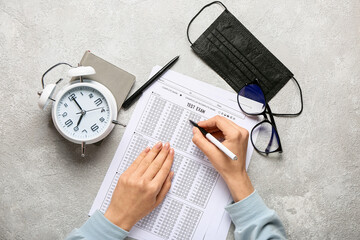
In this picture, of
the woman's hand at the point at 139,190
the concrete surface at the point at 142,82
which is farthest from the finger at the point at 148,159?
the concrete surface at the point at 142,82

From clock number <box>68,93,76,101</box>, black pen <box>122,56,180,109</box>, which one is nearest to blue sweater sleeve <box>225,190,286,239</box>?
black pen <box>122,56,180,109</box>

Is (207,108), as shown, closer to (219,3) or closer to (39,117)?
(219,3)

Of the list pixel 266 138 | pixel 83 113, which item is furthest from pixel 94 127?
pixel 266 138

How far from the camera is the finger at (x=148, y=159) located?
873 mm

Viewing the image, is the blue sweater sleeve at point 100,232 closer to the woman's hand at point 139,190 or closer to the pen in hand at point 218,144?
the woman's hand at point 139,190

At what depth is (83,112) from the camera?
0.84 m

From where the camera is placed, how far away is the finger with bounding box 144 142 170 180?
87cm

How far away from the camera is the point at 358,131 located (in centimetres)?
96

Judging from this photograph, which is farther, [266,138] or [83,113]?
[266,138]

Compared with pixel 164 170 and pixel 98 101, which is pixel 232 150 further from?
pixel 98 101

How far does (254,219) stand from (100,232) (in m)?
0.42

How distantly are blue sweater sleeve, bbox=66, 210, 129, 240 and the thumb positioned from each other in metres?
0.31

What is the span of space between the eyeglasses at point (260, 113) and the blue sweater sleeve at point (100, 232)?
46 centimetres

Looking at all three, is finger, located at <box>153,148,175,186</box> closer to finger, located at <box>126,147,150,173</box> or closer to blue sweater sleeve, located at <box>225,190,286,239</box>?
finger, located at <box>126,147,150,173</box>
